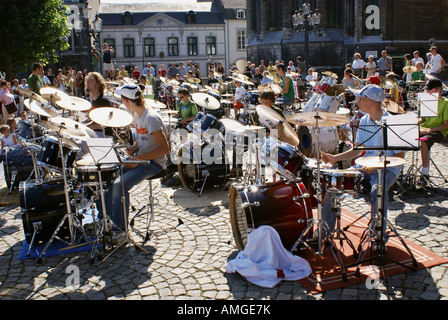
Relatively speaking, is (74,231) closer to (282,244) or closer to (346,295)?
(282,244)

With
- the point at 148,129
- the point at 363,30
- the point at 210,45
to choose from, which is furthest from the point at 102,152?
the point at 210,45

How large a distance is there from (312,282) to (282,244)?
0.58 meters

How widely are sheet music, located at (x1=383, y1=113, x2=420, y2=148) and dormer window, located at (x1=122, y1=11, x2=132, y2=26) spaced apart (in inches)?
2225

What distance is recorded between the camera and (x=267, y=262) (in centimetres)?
493

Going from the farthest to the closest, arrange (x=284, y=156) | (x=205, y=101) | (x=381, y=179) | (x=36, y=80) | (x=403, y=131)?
(x=36, y=80) → (x=205, y=101) → (x=284, y=156) → (x=381, y=179) → (x=403, y=131)

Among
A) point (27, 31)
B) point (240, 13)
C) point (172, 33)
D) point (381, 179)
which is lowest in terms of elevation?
point (381, 179)

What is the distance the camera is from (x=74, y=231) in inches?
235

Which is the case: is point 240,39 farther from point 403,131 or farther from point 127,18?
point 403,131

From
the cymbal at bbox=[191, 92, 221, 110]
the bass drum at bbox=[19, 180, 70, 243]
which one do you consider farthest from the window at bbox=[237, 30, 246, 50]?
the bass drum at bbox=[19, 180, 70, 243]

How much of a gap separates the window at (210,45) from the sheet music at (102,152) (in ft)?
179

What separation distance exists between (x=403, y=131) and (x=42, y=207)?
453cm

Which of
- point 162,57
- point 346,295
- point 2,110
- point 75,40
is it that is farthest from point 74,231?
point 162,57

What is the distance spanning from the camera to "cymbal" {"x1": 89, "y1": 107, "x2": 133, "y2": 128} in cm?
523

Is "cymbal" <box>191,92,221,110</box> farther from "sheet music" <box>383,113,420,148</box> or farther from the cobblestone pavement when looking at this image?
"sheet music" <box>383,113,420,148</box>
